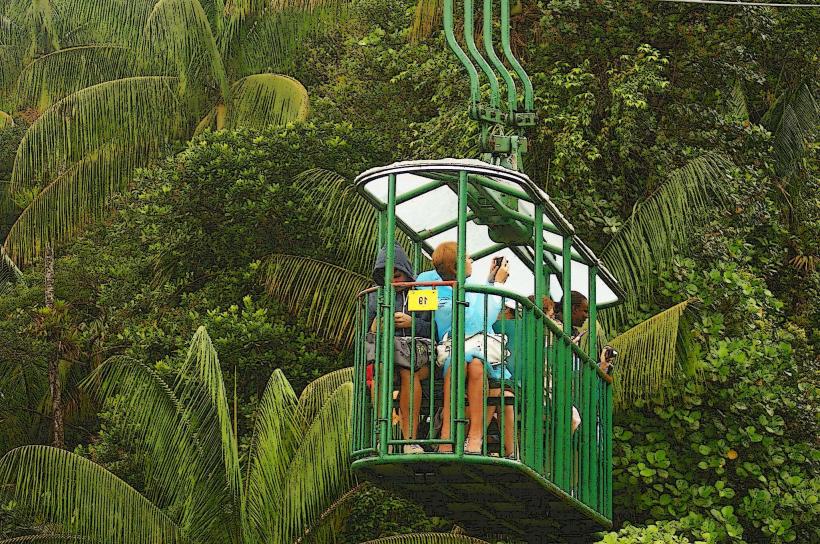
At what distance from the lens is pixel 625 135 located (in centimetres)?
1593

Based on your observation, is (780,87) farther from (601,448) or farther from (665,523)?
(601,448)

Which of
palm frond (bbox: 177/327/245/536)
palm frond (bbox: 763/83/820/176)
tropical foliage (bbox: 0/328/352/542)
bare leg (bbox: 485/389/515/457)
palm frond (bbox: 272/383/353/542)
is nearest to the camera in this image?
bare leg (bbox: 485/389/515/457)

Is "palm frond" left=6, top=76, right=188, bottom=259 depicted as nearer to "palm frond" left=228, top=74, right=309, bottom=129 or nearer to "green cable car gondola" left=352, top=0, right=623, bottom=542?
"palm frond" left=228, top=74, right=309, bottom=129

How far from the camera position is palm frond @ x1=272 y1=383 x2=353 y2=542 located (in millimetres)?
13312

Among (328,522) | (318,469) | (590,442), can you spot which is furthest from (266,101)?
(590,442)

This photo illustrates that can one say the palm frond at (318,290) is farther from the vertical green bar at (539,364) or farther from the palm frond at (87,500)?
the vertical green bar at (539,364)

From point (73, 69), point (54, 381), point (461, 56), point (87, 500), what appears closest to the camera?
point (461, 56)

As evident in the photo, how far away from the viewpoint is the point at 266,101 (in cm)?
1903

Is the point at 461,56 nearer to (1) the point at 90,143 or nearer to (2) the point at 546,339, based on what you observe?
(2) the point at 546,339

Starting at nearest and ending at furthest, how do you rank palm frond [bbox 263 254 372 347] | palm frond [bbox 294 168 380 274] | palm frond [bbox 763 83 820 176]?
1. palm frond [bbox 263 254 372 347]
2. palm frond [bbox 294 168 380 274]
3. palm frond [bbox 763 83 820 176]

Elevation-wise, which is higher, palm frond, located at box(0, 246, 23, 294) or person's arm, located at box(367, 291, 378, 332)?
palm frond, located at box(0, 246, 23, 294)

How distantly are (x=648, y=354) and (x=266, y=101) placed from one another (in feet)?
22.7

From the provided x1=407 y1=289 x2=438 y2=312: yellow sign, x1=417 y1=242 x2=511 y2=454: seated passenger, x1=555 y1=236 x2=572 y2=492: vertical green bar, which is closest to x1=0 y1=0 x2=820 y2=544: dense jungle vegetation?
x1=555 y1=236 x2=572 y2=492: vertical green bar

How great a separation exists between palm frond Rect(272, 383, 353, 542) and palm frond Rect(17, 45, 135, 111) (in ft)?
25.9
